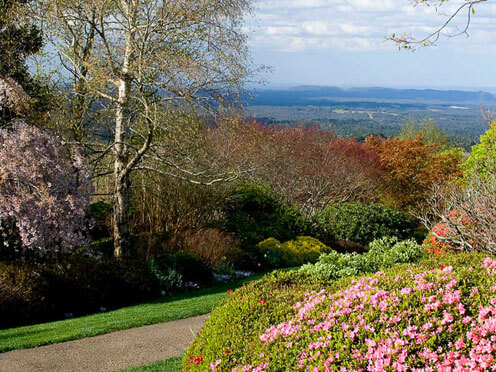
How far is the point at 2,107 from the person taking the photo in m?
9.20

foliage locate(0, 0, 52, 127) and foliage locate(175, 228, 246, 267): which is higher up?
foliage locate(0, 0, 52, 127)

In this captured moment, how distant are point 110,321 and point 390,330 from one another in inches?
191

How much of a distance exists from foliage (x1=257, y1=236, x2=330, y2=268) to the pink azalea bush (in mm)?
8258

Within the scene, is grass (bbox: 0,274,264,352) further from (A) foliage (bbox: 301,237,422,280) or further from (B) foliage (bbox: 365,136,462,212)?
(B) foliage (bbox: 365,136,462,212)

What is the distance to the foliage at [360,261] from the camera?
6117mm

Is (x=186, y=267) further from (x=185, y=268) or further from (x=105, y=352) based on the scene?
(x=105, y=352)

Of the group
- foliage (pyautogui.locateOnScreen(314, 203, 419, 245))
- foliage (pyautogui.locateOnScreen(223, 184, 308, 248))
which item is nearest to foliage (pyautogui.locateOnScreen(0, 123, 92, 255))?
foliage (pyautogui.locateOnScreen(223, 184, 308, 248))

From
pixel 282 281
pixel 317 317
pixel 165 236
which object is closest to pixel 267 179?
pixel 165 236

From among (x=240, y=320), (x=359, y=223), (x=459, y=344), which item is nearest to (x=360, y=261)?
(x=240, y=320)

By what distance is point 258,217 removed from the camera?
51.1ft

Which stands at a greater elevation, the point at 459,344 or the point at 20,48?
the point at 20,48

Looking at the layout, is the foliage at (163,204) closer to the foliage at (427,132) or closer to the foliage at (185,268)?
the foliage at (185,268)

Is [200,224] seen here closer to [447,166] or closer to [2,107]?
[2,107]

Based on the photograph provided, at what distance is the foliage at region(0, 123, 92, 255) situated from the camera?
306 inches
